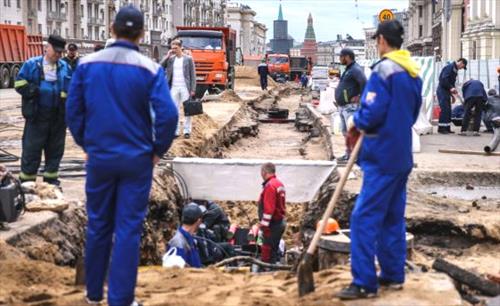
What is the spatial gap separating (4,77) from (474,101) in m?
30.8

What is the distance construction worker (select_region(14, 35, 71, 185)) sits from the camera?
9961mm

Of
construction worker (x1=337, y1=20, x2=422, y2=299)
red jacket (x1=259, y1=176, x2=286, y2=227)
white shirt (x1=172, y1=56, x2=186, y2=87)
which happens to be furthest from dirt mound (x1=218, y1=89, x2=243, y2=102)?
construction worker (x1=337, y1=20, x2=422, y2=299)

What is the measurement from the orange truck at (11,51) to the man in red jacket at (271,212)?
35.9 meters

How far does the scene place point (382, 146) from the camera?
6074mm

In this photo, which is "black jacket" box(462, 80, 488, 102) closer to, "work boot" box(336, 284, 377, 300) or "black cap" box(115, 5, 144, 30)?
"work boot" box(336, 284, 377, 300)

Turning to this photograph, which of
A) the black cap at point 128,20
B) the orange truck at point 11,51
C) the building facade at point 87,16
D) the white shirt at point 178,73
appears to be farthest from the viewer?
the building facade at point 87,16

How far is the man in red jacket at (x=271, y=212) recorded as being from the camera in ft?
35.9

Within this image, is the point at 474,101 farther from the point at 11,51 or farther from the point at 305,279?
the point at 11,51

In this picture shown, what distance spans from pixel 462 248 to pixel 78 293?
5411mm

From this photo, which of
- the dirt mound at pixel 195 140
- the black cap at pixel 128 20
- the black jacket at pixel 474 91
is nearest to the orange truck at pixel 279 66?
the dirt mound at pixel 195 140

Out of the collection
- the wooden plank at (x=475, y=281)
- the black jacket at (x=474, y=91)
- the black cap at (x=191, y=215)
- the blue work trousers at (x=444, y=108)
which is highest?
the black jacket at (x=474, y=91)

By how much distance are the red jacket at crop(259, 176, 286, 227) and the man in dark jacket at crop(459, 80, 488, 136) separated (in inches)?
433

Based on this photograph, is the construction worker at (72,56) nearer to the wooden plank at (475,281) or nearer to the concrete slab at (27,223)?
the concrete slab at (27,223)

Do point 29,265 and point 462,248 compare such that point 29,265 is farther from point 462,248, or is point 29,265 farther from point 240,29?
point 240,29
